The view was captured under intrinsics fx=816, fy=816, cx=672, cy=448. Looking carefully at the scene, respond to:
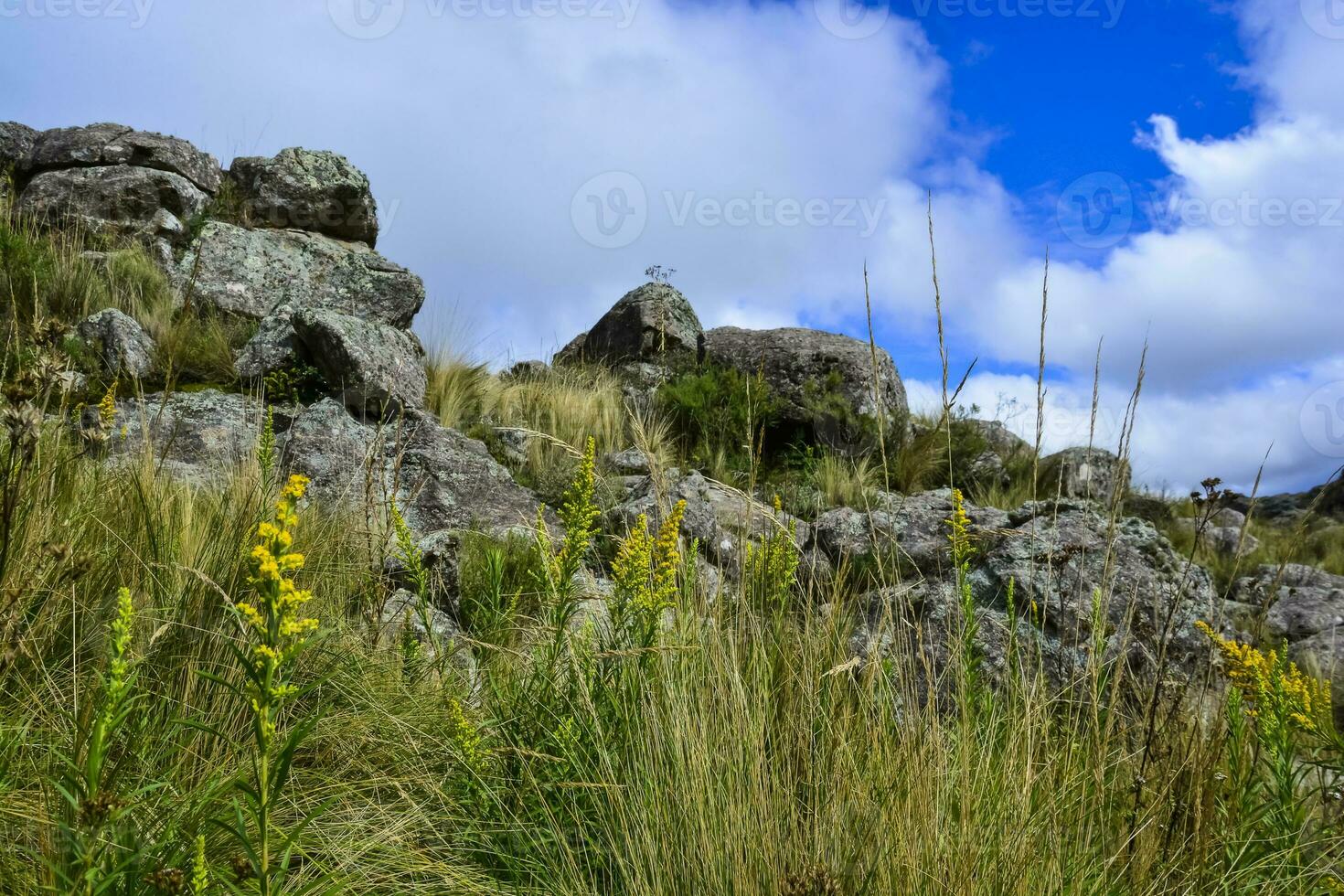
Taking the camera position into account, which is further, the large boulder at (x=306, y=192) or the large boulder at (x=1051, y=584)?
the large boulder at (x=306, y=192)

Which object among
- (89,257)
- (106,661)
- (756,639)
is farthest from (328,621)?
(89,257)

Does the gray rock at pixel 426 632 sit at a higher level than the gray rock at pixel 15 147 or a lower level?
lower

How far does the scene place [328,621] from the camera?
2973 mm

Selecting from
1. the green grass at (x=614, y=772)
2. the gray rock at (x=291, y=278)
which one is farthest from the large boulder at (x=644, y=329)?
the green grass at (x=614, y=772)

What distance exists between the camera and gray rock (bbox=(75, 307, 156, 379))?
6.60 metres

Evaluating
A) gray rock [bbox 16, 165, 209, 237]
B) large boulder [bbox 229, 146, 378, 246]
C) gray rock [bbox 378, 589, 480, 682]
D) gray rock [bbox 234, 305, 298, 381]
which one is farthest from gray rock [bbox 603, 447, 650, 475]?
gray rock [bbox 16, 165, 209, 237]

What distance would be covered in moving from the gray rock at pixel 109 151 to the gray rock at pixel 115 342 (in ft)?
14.7

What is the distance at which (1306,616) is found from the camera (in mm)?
8164

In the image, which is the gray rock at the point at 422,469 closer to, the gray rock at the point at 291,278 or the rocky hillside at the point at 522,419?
the rocky hillside at the point at 522,419

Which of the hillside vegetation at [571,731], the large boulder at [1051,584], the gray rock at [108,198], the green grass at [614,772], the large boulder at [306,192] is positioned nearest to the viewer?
the hillside vegetation at [571,731]

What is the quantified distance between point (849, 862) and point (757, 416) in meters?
7.10

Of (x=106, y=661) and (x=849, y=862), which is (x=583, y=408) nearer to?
(x=106, y=661)

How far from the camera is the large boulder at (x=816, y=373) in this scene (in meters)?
9.09

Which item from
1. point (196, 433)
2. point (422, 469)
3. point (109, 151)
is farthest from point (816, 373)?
point (109, 151)
